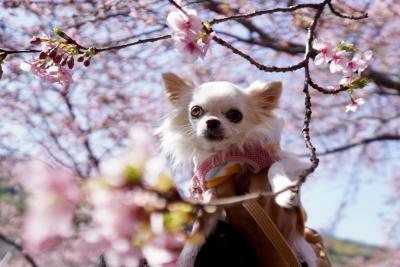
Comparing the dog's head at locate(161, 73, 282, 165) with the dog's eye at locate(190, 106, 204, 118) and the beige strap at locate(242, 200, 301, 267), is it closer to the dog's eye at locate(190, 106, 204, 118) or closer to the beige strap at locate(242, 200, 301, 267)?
the dog's eye at locate(190, 106, 204, 118)

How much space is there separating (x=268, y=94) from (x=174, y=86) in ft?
1.53

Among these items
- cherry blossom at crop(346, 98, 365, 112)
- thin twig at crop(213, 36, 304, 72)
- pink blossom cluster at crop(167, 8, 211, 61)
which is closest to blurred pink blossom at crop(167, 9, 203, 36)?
pink blossom cluster at crop(167, 8, 211, 61)

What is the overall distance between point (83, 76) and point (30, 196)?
240 inches

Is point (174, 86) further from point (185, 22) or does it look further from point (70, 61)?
point (185, 22)

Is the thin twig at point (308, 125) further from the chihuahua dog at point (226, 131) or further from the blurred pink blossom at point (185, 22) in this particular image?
the blurred pink blossom at point (185, 22)

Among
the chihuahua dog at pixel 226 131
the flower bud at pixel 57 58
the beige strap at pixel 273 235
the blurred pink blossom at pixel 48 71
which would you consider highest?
the flower bud at pixel 57 58

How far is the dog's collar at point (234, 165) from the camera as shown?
2139mm

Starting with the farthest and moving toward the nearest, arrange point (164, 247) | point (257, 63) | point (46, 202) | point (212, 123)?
point (212, 123) → point (257, 63) → point (164, 247) → point (46, 202)

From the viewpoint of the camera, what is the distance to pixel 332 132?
8398 millimetres

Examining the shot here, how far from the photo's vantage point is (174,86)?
2.43 meters

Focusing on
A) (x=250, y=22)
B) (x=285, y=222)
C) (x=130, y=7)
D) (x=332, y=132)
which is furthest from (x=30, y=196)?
(x=332, y=132)

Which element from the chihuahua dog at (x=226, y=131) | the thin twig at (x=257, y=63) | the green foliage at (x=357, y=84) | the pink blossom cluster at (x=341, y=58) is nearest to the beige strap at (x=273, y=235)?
the chihuahua dog at (x=226, y=131)

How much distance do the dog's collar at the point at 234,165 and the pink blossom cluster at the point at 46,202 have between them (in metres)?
1.25

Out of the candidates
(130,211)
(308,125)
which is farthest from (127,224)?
(308,125)
